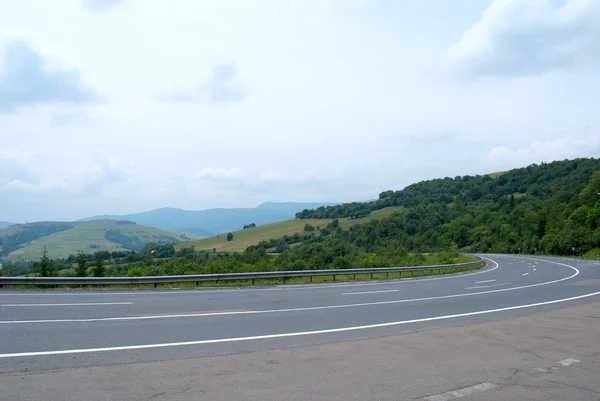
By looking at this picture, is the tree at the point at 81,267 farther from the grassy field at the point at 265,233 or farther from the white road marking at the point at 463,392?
the grassy field at the point at 265,233

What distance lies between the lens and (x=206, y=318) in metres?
11.9

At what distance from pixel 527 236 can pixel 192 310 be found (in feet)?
351

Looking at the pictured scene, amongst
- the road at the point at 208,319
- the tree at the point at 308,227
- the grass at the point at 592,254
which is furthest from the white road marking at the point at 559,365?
the tree at the point at 308,227

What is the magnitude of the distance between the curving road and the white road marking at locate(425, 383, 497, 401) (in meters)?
3.54

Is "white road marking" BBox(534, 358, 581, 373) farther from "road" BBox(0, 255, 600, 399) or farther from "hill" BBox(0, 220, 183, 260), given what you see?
"hill" BBox(0, 220, 183, 260)

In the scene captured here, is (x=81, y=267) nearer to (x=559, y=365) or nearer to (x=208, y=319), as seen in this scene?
(x=208, y=319)

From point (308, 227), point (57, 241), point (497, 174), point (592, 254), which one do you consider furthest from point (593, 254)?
point (57, 241)

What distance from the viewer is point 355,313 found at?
541 inches

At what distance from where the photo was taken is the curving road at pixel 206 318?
8148 millimetres

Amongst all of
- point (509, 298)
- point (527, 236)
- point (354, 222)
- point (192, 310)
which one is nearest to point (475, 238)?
point (527, 236)

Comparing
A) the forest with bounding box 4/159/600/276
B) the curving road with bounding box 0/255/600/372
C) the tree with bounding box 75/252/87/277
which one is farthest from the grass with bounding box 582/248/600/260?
the tree with bounding box 75/252/87/277

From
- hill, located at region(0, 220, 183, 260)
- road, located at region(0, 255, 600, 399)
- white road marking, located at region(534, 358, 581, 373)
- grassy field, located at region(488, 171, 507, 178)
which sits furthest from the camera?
grassy field, located at region(488, 171, 507, 178)

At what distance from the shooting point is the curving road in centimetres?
815

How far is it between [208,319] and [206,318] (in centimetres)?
17
